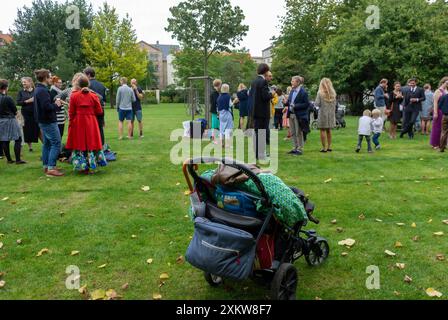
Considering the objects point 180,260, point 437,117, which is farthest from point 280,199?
point 437,117

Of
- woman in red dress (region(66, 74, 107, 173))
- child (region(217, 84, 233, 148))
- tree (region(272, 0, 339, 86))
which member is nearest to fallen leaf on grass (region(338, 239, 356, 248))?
woman in red dress (region(66, 74, 107, 173))

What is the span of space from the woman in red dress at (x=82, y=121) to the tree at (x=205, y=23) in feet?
173

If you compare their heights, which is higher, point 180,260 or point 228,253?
point 228,253

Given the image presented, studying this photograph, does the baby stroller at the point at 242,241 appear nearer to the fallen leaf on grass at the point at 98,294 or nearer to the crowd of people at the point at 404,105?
the fallen leaf on grass at the point at 98,294

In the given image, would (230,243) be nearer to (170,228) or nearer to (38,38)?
(170,228)

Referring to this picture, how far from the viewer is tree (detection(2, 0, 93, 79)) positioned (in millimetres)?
53938

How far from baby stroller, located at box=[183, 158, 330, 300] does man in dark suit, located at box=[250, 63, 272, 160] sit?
A: 6.02m

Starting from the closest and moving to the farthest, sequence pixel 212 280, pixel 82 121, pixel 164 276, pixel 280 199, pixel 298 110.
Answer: pixel 280 199
pixel 212 280
pixel 164 276
pixel 82 121
pixel 298 110

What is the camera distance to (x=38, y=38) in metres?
54.6

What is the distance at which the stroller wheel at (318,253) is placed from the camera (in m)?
4.54

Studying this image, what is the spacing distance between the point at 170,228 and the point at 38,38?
56052 mm

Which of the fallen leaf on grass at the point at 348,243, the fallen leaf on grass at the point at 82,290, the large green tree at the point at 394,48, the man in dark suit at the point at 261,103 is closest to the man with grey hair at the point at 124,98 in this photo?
the man in dark suit at the point at 261,103

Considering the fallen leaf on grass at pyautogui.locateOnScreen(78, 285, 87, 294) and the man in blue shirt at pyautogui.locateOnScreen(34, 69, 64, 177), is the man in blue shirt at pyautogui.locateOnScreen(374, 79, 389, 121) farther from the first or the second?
the fallen leaf on grass at pyautogui.locateOnScreen(78, 285, 87, 294)

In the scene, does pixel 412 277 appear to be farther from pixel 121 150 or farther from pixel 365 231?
pixel 121 150
